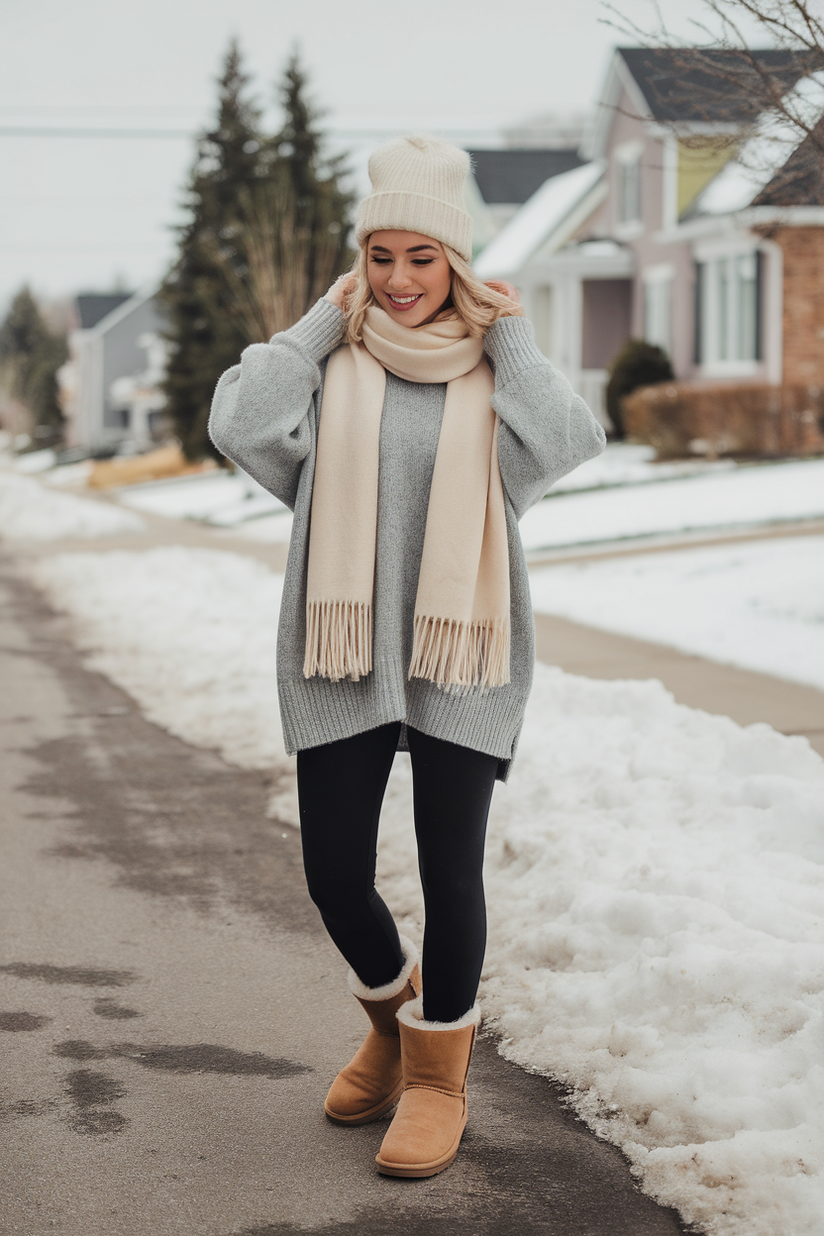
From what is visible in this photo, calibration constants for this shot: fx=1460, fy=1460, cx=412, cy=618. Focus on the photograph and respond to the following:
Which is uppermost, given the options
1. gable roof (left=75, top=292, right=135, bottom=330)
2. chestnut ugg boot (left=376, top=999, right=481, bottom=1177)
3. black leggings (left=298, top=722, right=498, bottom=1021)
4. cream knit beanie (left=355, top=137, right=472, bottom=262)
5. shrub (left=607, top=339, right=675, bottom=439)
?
cream knit beanie (left=355, top=137, right=472, bottom=262)

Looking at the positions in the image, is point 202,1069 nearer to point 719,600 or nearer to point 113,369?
point 719,600

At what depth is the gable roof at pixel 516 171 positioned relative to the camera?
1505 inches

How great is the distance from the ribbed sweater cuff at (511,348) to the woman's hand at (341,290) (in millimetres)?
322

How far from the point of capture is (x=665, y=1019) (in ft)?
11.5

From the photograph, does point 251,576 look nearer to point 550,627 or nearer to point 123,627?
point 123,627

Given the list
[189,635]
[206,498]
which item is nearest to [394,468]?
[189,635]

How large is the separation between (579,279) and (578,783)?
24935 mm

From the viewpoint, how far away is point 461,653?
2.92 meters

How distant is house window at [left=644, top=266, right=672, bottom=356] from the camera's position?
2702 cm

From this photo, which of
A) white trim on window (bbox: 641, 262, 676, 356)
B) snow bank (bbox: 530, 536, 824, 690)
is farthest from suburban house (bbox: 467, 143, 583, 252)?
snow bank (bbox: 530, 536, 824, 690)

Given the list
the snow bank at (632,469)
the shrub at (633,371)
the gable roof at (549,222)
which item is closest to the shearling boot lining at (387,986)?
the snow bank at (632,469)

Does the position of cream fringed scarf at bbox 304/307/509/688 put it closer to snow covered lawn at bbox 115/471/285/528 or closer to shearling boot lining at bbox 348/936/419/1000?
shearling boot lining at bbox 348/936/419/1000

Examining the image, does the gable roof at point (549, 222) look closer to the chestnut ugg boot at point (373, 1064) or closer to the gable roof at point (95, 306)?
the chestnut ugg boot at point (373, 1064)

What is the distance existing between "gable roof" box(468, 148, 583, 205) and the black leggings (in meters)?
36.6
